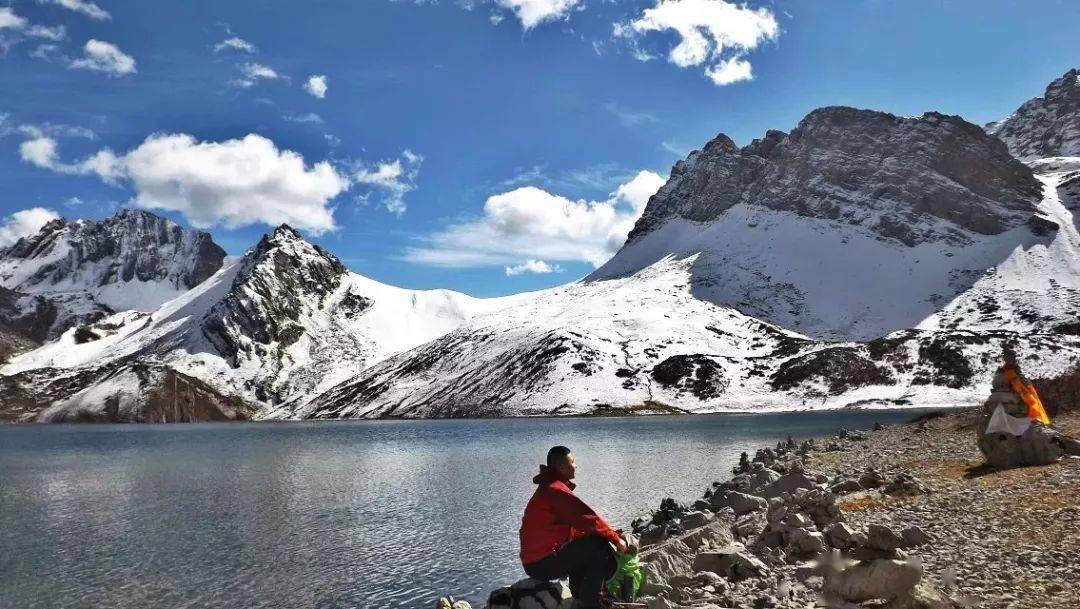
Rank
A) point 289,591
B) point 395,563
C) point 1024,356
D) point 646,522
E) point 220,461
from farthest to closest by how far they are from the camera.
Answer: point 1024,356 < point 220,461 < point 646,522 < point 395,563 < point 289,591

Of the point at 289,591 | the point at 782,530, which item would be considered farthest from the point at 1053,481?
the point at 289,591

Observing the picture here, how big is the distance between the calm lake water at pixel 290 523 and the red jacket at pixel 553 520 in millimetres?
10514

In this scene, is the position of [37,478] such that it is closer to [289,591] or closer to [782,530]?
[289,591]

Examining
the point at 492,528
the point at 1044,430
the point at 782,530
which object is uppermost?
the point at 1044,430

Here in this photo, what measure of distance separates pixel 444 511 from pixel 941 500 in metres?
26.6

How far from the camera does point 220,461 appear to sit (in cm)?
7962

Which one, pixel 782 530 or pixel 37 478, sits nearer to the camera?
pixel 782 530

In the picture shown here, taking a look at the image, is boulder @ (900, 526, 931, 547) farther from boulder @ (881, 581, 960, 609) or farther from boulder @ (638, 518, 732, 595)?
boulder @ (638, 518, 732, 595)

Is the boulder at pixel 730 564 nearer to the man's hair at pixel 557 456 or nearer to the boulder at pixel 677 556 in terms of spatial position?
the boulder at pixel 677 556

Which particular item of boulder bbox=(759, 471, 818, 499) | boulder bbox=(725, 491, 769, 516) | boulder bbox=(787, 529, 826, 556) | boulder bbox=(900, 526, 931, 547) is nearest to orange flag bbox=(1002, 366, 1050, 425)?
boulder bbox=(759, 471, 818, 499)

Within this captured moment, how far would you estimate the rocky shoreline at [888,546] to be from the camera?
41.3 ft

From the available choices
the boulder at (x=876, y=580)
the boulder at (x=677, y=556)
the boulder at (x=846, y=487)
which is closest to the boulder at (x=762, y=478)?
the boulder at (x=846, y=487)

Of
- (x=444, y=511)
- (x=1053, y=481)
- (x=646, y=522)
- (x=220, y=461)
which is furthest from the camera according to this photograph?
(x=220, y=461)

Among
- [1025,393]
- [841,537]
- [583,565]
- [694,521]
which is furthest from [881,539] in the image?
[1025,393]
